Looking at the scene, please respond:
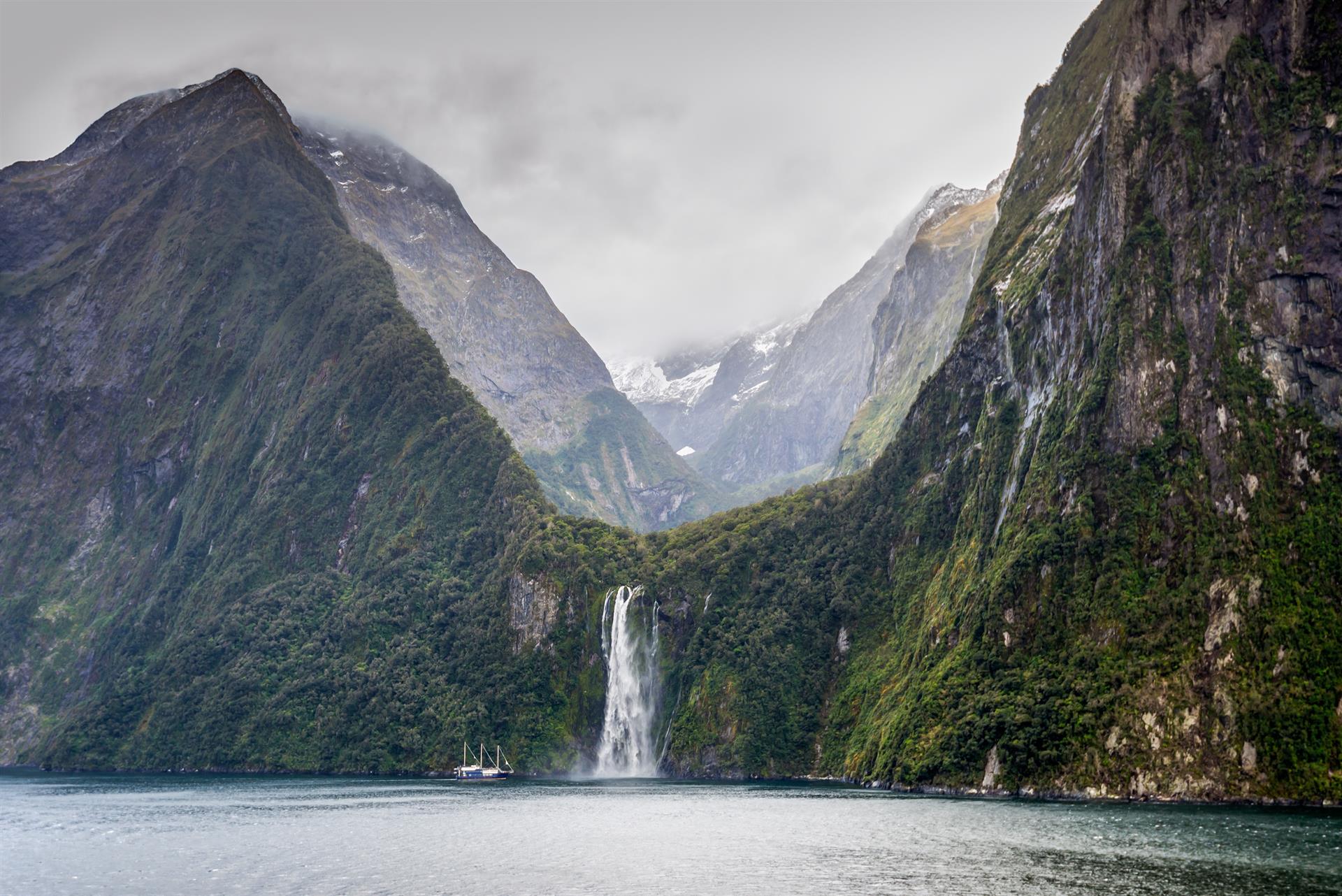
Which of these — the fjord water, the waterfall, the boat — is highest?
the waterfall

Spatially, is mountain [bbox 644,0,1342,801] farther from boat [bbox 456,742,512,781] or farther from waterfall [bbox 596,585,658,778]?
boat [bbox 456,742,512,781]

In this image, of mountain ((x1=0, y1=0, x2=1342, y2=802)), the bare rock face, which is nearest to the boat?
mountain ((x1=0, y1=0, x2=1342, y2=802))

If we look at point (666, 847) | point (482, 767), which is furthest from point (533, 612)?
point (666, 847)

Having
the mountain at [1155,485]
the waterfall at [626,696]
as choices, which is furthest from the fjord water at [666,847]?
the waterfall at [626,696]

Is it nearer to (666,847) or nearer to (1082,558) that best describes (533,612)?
(1082,558)

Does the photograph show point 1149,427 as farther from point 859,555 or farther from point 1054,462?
point 859,555

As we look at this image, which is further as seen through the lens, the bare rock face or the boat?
the bare rock face

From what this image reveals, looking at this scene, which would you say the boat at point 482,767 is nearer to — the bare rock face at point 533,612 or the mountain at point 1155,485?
the bare rock face at point 533,612

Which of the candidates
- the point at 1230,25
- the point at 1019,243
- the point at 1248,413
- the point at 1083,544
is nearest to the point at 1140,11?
the point at 1230,25
